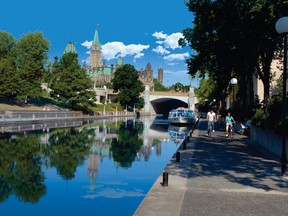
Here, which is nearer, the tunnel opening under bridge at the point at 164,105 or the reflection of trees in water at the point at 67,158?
the reflection of trees in water at the point at 67,158

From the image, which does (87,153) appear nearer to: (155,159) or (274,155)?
(155,159)

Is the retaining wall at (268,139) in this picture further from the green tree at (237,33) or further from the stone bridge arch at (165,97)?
the stone bridge arch at (165,97)

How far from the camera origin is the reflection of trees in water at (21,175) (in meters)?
9.71

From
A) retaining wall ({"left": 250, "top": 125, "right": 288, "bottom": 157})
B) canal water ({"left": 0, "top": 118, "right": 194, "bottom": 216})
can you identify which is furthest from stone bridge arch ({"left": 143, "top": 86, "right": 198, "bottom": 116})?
canal water ({"left": 0, "top": 118, "right": 194, "bottom": 216})

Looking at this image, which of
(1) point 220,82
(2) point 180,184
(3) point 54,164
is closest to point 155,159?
(3) point 54,164

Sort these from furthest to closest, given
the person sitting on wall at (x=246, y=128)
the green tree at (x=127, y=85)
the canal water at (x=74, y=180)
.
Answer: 1. the green tree at (x=127, y=85)
2. the person sitting on wall at (x=246, y=128)
3. the canal water at (x=74, y=180)

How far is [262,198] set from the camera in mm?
8906

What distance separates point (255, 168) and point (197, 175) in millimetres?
2919

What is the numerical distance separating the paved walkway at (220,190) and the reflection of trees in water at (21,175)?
3.23 metres

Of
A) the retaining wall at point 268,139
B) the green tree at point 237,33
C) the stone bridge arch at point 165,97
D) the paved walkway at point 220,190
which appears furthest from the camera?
the stone bridge arch at point 165,97

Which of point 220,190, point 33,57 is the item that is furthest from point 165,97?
point 220,190

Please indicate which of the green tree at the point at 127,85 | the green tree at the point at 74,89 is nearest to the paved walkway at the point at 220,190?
the green tree at the point at 74,89

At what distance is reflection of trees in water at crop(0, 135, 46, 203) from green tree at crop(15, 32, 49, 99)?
59.5 m

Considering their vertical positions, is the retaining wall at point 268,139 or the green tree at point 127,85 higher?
the green tree at point 127,85
